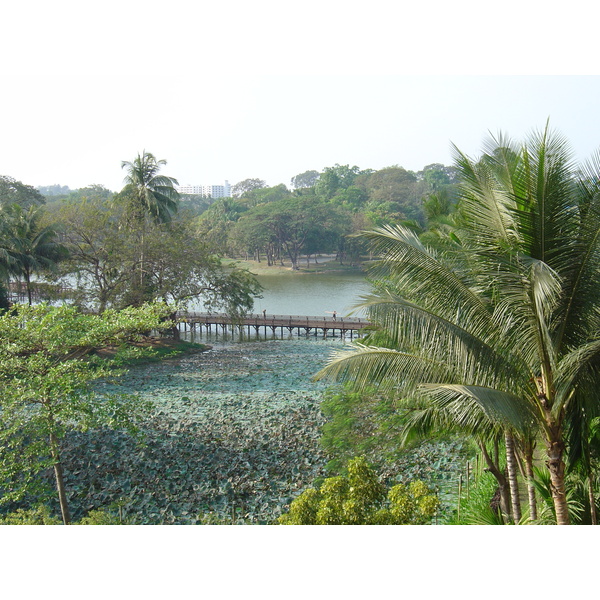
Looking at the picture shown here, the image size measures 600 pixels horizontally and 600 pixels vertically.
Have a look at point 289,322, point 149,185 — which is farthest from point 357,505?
point 289,322

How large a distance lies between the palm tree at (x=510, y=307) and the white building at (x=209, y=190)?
5066cm

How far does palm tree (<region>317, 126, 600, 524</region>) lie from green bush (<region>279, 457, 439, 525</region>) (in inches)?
31.3

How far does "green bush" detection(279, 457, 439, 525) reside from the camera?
4.09 m

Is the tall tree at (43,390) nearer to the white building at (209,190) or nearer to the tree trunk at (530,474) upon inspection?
the tree trunk at (530,474)

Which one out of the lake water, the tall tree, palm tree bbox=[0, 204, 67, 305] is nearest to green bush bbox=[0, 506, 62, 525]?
the tall tree

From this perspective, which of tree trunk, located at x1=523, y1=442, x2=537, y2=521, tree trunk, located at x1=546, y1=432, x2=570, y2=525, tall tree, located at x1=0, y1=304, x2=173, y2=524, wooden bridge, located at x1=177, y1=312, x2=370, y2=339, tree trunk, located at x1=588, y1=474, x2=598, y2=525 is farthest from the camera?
wooden bridge, located at x1=177, y1=312, x2=370, y2=339

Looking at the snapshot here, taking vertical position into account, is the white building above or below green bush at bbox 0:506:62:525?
above

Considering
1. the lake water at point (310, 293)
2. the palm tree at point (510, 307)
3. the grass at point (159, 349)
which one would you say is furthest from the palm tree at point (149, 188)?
the palm tree at point (510, 307)

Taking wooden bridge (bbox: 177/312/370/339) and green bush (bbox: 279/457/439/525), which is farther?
wooden bridge (bbox: 177/312/370/339)

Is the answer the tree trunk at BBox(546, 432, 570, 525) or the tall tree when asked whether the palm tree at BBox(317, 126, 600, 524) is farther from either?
the tall tree

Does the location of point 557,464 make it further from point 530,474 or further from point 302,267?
point 302,267

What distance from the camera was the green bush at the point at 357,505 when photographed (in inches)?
161

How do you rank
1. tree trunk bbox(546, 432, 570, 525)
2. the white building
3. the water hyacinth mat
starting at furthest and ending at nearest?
1. the white building
2. the water hyacinth mat
3. tree trunk bbox(546, 432, 570, 525)

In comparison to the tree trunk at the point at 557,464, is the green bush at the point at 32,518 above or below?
below
